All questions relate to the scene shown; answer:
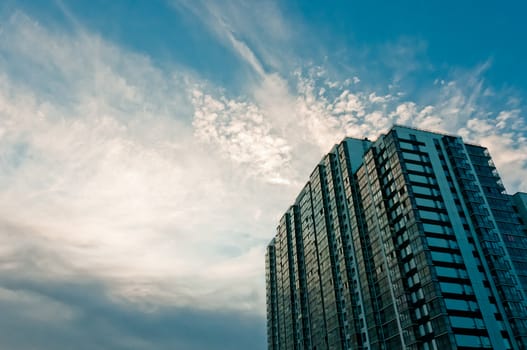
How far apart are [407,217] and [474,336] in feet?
92.0

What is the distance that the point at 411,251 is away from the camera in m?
93.3

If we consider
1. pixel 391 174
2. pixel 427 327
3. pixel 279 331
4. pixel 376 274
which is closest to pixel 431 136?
pixel 391 174

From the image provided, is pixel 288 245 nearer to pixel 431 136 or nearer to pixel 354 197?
pixel 354 197

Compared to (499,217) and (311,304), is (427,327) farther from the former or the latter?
(311,304)

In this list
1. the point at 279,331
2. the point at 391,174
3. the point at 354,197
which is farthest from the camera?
the point at 279,331

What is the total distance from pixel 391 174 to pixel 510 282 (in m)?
35.0

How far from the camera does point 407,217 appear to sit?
318 ft

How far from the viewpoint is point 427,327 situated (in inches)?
3322

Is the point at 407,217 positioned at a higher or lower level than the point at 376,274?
higher

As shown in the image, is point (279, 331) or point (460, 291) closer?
point (460, 291)

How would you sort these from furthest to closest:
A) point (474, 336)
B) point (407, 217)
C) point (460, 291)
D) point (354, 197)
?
point (354, 197) < point (407, 217) < point (460, 291) < point (474, 336)

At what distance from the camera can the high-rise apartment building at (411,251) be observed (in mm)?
84000

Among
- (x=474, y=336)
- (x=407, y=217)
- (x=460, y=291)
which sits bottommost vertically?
(x=474, y=336)

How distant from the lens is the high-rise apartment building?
84000mm
